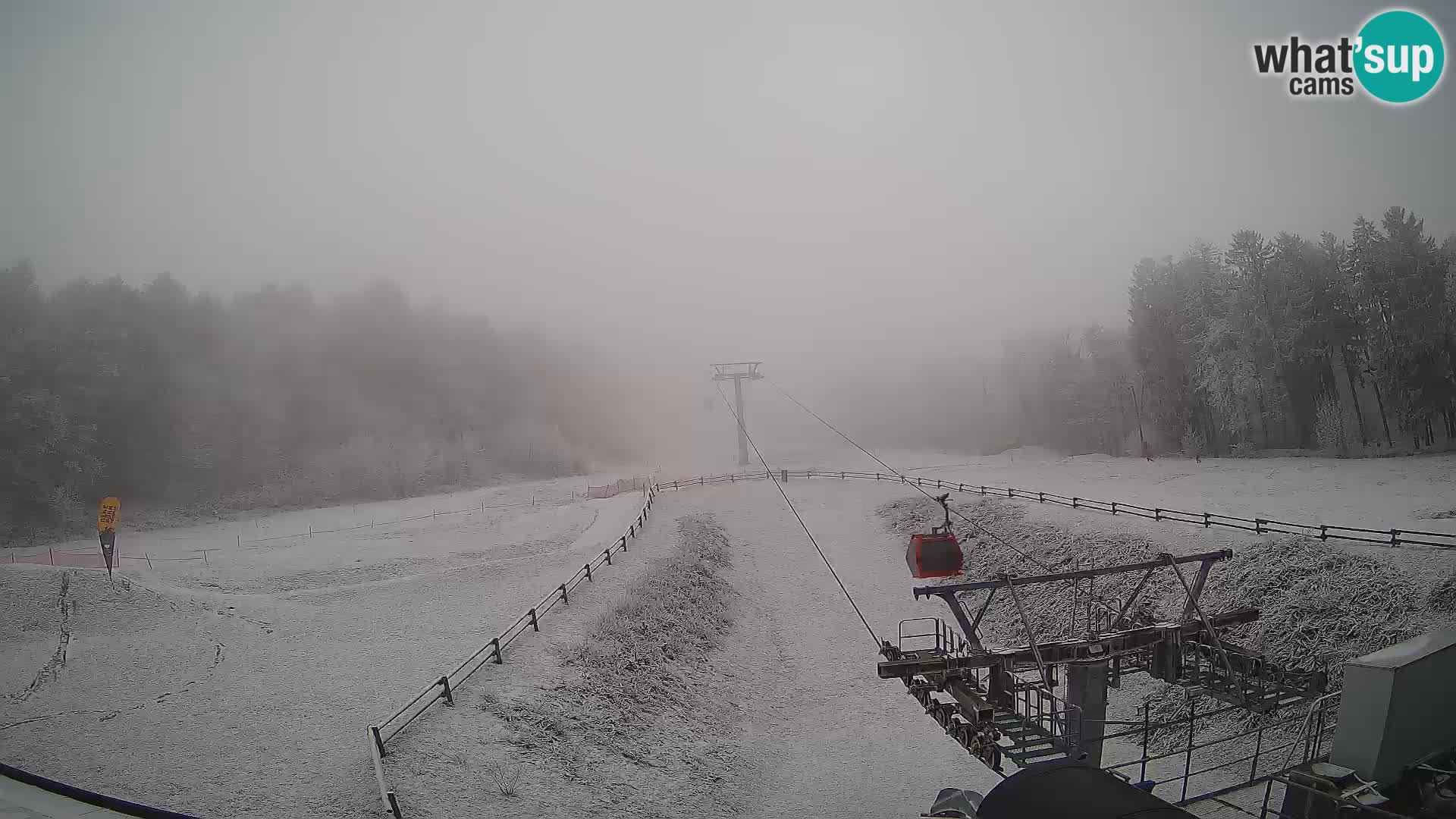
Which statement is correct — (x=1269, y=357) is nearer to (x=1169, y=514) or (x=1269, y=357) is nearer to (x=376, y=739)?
(x=1169, y=514)

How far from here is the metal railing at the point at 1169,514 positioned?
13359 mm

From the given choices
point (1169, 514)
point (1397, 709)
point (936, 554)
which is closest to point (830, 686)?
point (936, 554)

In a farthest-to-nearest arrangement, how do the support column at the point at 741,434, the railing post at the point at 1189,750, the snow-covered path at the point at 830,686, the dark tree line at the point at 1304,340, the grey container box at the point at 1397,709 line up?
the support column at the point at 741,434 < the dark tree line at the point at 1304,340 < the snow-covered path at the point at 830,686 < the railing post at the point at 1189,750 < the grey container box at the point at 1397,709

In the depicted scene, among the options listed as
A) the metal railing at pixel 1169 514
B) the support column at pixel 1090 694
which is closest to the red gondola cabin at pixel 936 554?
the support column at pixel 1090 694

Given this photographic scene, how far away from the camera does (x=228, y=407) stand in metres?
23.5

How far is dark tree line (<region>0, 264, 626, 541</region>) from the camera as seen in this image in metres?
14.2

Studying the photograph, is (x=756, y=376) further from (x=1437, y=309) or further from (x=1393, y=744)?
(x=1393, y=744)

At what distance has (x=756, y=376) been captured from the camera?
4841cm

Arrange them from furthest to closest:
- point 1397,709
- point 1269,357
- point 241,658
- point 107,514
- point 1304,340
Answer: point 1269,357, point 1304,340, point 107,514, point 241,658, point 1397,709

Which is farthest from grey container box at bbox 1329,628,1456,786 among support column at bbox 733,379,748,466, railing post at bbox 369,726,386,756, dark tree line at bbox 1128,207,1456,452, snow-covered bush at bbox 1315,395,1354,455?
support column at bbox 733,379,748,466

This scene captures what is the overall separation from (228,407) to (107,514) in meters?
9.93

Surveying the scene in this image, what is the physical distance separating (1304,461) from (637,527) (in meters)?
25.4

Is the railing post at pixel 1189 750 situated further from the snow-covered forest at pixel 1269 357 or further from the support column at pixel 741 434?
the support column at pixel 741 434

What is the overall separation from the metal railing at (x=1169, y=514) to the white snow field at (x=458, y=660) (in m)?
0.43
